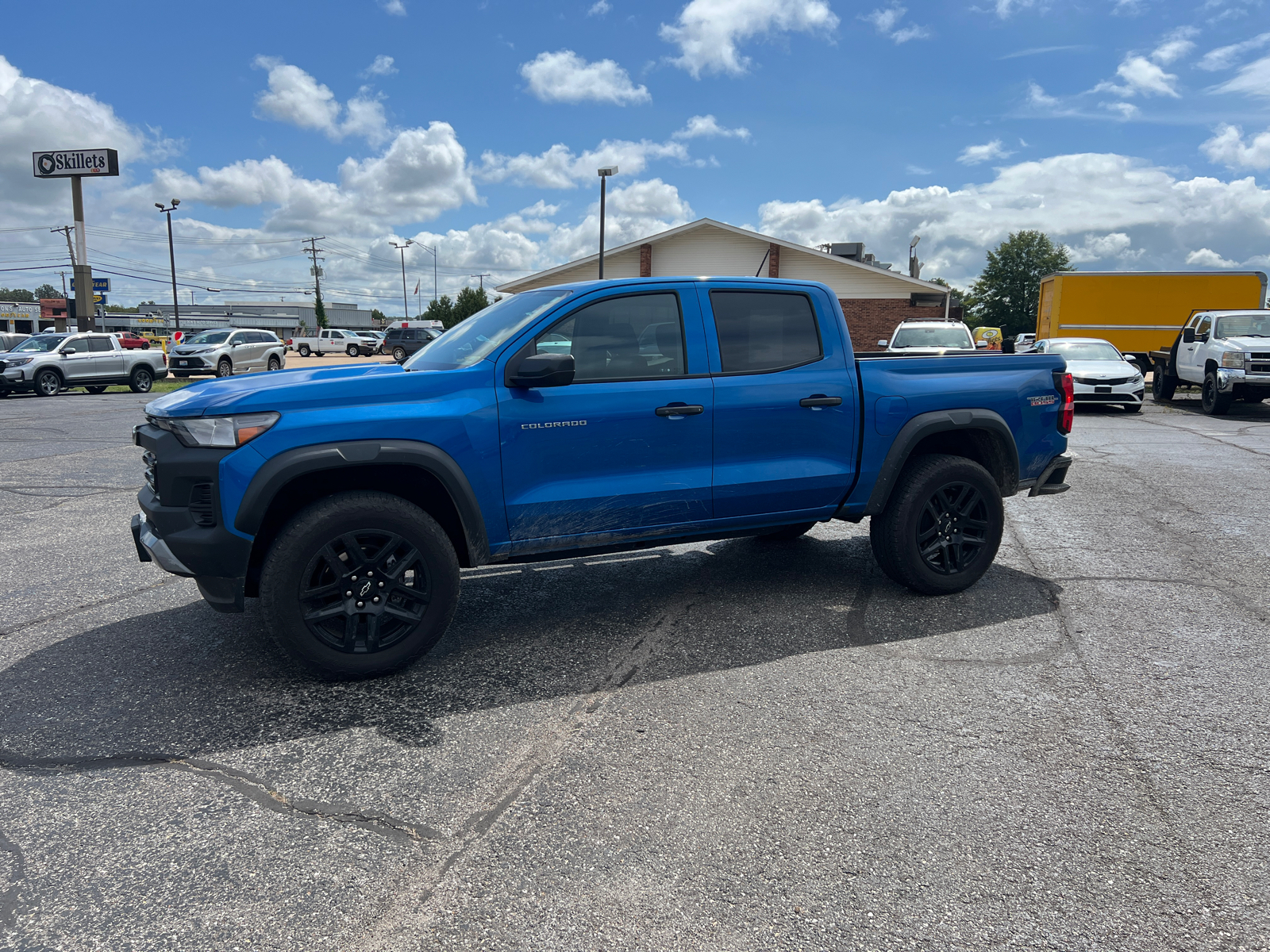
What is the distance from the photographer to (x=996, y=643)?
4.43 meters

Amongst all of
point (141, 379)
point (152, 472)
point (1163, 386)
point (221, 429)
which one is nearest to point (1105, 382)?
point (1163, 386)

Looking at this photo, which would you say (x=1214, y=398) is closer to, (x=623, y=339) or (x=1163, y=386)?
(x=1163, y=386)

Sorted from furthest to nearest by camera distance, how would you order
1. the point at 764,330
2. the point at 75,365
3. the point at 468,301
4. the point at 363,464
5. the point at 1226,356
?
the point at 468,301
the point at 75,365
the point at 1226,356
the point at 764,330
the point at 363,464

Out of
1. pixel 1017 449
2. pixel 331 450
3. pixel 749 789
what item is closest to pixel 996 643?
pixel 1017 449

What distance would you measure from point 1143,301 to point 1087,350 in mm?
5783

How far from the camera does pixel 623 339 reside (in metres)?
4.39

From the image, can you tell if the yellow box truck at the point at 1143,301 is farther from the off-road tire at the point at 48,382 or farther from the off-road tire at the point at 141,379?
the off-road tire at the point at 48,382

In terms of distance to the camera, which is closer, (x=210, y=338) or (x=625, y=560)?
(x=625, y=560)

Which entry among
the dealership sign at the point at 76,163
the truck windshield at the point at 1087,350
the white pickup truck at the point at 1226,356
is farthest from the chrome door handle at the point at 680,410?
the dealership sign at the point at 76,163

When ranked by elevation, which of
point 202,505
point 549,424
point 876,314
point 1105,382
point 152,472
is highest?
point 876,314

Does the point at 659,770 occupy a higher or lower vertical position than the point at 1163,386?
lower

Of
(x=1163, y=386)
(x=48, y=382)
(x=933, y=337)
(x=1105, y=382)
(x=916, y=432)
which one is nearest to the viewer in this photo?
(x=916, y=432)

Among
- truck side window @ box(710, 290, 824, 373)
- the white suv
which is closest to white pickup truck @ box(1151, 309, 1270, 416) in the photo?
the white suv

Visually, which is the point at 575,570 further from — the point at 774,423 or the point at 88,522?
the point at 88,522
